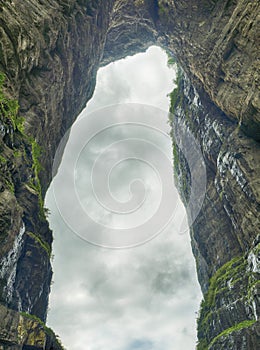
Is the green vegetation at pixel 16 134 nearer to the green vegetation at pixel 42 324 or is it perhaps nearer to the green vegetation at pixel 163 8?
the green vegetation at pixel 42 324

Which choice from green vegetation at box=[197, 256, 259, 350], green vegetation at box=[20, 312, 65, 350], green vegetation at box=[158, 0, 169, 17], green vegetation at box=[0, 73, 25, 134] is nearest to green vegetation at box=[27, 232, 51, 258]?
green vegetation at box=[20, 312, 65, 350]

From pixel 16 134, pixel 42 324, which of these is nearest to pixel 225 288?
pixel 42 324

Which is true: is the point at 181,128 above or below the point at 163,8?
below

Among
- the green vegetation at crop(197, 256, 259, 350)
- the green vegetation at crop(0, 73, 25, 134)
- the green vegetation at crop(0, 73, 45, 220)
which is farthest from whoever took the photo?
the green vegetation at crop(197, 256, 259, 350)

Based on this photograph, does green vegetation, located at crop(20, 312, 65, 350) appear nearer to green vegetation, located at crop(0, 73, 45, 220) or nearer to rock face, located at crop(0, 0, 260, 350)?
rock face, located at crop(0, 0, 260, 350)

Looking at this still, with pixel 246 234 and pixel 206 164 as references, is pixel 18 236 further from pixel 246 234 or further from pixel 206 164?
pixel 206 164

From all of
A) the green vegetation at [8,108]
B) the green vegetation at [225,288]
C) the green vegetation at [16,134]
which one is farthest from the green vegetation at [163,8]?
the green vegetation at [225,288]

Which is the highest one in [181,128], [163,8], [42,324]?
[163,8]

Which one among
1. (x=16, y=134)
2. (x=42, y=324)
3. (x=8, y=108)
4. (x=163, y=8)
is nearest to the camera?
(x=8, y=108)

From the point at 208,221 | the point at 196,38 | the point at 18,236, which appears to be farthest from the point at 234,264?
the point at 196,38

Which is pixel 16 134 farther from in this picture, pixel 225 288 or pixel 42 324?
pixel 225 288
